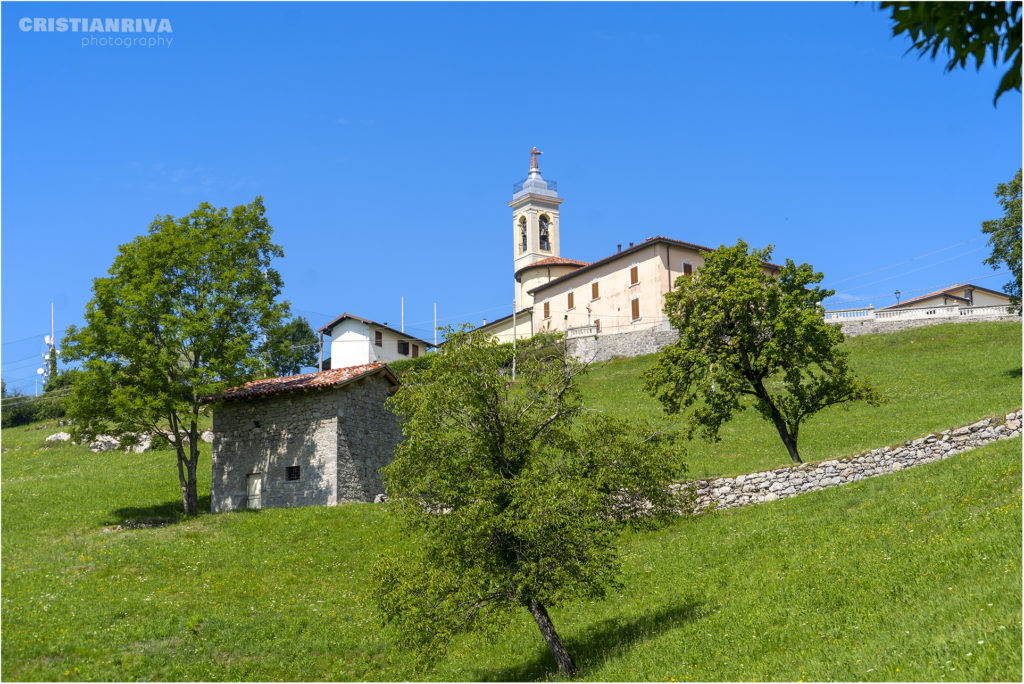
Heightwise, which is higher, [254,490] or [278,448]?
[278,448]

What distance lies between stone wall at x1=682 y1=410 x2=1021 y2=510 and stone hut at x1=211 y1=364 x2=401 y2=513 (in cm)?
1464

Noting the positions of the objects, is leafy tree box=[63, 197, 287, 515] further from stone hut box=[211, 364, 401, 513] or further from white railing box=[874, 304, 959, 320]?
white railing box=[874, 304, 959, 320]

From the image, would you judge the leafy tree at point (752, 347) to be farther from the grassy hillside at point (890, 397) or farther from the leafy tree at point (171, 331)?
the leafy tree at point (171, 331)

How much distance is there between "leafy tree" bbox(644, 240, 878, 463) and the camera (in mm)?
29156

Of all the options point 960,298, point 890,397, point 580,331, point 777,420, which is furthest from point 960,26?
point 960,298

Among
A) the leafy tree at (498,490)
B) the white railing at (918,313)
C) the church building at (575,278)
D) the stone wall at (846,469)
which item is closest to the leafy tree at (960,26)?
the leafy tree at (498,490)

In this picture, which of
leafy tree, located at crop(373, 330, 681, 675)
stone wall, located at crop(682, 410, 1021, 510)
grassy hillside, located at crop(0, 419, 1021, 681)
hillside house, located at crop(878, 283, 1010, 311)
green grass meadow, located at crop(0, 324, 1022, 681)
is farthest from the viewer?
hillside house, located at crop(878, 283, 1010, 311)

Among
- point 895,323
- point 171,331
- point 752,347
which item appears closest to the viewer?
point 752,347

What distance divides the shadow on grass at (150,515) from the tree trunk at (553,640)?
68.2 feet

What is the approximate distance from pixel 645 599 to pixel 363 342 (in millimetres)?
51402

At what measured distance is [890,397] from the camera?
4028 cm

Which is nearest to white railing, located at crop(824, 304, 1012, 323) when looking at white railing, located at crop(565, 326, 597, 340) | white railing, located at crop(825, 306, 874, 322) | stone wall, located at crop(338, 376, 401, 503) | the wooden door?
white railing, located at crop(825, 306, 874, 322)

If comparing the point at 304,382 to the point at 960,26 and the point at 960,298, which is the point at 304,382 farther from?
the point at 960,298

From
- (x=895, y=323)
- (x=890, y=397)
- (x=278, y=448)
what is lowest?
(x=278, y=448)
